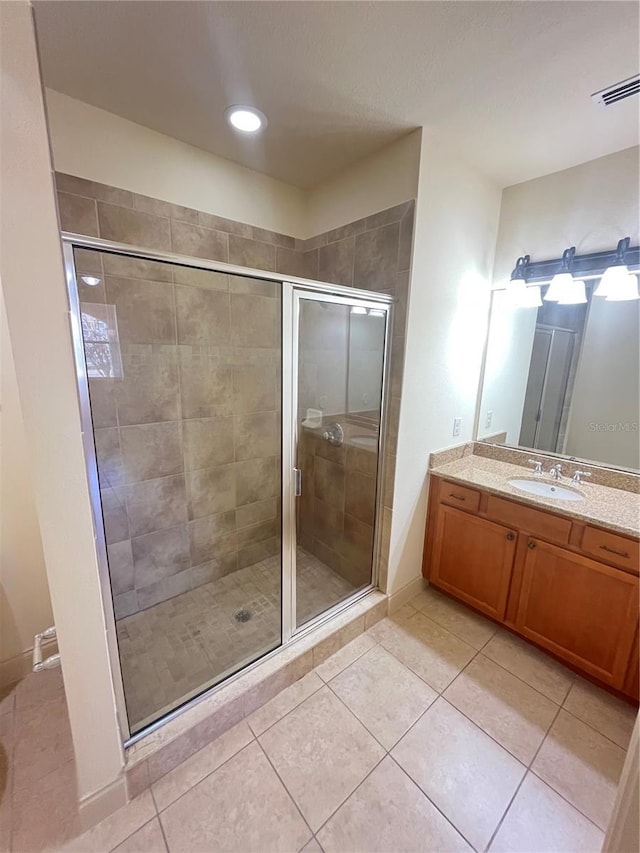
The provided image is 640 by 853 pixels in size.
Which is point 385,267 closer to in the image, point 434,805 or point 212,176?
point 212,176

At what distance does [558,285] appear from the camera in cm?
197

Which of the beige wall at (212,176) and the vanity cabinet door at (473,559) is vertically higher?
the beige wall at (212,176)

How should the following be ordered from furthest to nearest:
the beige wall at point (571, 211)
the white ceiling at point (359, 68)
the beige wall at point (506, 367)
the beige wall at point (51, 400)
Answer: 1. the beige wall at point (506, 367)
2. the beige wall at point (571, 211)
3. the white ceiling at point (359, 68)
4. the beige wall at point (51, 400)

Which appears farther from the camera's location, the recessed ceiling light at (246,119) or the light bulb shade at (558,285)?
the light bulb shade at (558,285)

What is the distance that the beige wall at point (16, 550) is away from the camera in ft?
4.89

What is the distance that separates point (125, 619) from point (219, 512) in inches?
30.7

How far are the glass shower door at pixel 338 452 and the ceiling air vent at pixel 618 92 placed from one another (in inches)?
45.4

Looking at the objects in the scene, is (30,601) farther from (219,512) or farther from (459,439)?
(459,439)

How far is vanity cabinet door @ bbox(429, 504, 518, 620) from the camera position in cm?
193

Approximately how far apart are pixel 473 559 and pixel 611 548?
2.28ft

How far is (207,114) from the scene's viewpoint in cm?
157

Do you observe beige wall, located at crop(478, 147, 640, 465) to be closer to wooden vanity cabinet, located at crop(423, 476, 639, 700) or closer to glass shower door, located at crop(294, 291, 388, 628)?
wooden vanity cabinet, located at crop(423, 476, 639, 700)

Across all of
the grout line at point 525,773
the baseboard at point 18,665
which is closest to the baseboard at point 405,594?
the grout line at point 525,773

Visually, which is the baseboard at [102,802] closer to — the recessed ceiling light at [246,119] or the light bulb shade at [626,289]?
the recessed ceiling light at [246,119]
